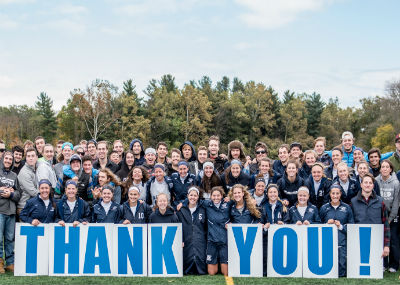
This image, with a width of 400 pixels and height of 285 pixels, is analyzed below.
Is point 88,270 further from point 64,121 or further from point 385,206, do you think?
point 64,121

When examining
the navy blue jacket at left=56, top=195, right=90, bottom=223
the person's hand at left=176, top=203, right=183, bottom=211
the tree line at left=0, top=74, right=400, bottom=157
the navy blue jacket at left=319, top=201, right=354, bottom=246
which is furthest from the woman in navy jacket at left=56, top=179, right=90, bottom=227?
the tree line at left=0, top=74, right=400, bottom=157

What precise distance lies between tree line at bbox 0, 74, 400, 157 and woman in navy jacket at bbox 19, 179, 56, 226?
41.6m

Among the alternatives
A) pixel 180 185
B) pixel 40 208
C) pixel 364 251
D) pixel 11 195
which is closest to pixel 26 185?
pixel 11 195

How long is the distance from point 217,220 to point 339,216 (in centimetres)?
226

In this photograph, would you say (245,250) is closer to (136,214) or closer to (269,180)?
(269,180)

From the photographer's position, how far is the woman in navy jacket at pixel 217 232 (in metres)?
8.14

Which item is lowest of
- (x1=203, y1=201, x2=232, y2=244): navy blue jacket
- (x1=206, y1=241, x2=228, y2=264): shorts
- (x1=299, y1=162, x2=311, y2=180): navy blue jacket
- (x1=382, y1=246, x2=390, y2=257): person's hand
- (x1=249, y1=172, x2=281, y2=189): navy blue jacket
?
(x1=206, y1=241, x2=228, y2=264): shorts

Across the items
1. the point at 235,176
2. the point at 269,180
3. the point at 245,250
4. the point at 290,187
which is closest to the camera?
the point at 245,250

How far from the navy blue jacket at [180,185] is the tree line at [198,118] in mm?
41269

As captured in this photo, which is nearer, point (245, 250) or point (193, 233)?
point (245, 250)

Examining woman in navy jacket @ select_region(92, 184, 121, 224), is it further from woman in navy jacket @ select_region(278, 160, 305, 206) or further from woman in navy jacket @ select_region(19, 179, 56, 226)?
woman in navy jacket @ select_region(278, 160, 305, 206)

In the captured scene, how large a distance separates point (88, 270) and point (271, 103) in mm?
53580

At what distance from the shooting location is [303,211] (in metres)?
8.09

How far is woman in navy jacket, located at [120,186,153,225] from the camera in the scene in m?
8.22
